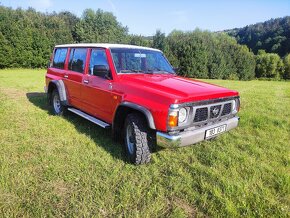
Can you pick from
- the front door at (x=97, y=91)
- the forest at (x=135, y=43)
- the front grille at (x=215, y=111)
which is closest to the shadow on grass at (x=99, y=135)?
the front door at (x=97, y=91)

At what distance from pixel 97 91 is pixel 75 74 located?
3.86 feet

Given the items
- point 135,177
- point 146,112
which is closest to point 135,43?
point 146,112

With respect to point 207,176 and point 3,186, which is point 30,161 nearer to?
point 3,186

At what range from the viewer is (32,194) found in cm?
319

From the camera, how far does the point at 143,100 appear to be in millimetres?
3828

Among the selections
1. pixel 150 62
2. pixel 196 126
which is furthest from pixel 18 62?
pixel 196 126

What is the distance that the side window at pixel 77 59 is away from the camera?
5578 mm

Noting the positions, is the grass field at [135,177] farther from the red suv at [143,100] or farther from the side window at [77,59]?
the side window at [77,59]

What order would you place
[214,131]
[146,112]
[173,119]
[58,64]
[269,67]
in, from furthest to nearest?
[269,67] < [58,64] < [214,131] < [146,112] < [173,119]

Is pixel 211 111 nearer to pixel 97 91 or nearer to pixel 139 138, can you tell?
pixel 139 138

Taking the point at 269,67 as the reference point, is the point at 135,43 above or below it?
above

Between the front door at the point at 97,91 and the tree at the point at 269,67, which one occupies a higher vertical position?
the front door at the point at 97,91

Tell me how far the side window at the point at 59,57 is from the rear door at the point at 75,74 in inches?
17.7

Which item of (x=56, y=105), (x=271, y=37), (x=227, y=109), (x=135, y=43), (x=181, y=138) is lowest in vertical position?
(x=56, y=105)
